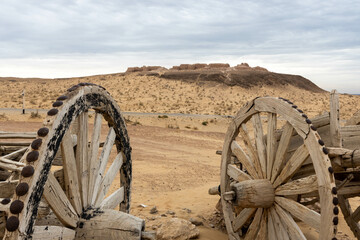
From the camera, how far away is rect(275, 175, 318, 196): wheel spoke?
2986 mm

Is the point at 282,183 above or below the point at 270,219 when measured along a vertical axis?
above

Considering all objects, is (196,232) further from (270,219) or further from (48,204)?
(48,204)

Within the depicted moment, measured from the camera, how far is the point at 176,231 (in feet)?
15.8

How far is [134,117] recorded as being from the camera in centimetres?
2148

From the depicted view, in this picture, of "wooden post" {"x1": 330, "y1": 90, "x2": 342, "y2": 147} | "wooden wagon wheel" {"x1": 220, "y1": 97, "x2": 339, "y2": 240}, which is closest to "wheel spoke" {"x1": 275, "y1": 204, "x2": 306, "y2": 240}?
"wooden wagon wheel" {"x1": 220, "y1": 97, "x2": 339, "y2": 240}

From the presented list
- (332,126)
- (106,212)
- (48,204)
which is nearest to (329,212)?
(332,126)

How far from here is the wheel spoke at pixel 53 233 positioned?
6.59 ft

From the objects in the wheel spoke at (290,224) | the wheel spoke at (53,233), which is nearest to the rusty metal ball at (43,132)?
the wheel spoke at (53,233)

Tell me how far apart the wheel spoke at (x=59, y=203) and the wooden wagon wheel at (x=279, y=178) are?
1.95 m

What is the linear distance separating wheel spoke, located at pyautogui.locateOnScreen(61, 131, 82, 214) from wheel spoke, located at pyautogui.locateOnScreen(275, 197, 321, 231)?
1.98 m

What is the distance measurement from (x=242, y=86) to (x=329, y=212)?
153 ft

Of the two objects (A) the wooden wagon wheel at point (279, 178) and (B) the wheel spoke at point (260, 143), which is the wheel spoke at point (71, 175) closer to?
(A) the wooden wagon wheel at point (279, 178)

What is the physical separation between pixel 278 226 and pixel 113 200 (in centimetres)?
174

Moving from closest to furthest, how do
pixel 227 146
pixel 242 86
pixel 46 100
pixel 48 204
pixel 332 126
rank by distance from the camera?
pixel 48 204, pixel 332 126, pixel 227 146, pixel 46 100, pixel 242 86
